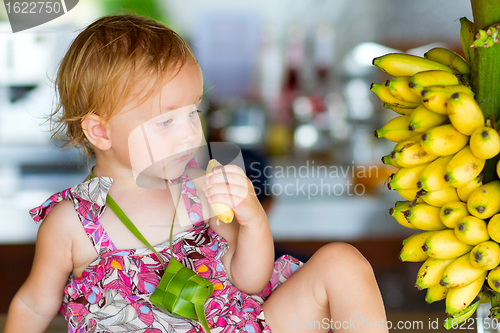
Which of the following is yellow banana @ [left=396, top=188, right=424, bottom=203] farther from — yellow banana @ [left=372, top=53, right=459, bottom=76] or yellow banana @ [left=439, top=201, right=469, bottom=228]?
yellow banana @ [left=372, top=53, right=459, bottom=76]

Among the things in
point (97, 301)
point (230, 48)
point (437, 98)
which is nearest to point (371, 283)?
point (437, 98)

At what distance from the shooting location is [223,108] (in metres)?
3.06

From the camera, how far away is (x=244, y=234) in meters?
0.97

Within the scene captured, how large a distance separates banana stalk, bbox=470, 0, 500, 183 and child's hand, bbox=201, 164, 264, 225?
0.44 m

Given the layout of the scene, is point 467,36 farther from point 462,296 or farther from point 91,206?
point 91,206

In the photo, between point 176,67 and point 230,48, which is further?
point 230,48


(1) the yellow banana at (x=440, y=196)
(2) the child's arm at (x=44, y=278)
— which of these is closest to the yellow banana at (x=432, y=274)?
(1) the yellow banana at (x=440, y=196)

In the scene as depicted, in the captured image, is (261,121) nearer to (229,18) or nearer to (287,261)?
(229,18)

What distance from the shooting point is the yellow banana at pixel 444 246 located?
715mm

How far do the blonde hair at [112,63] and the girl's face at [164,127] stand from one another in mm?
24

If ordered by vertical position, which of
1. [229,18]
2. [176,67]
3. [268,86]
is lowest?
[268,86]

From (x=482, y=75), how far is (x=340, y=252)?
43cm

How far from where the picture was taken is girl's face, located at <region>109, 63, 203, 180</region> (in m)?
0.93

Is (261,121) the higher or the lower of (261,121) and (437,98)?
the lower
